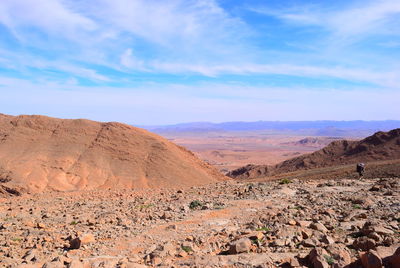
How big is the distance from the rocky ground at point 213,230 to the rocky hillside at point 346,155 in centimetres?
2904

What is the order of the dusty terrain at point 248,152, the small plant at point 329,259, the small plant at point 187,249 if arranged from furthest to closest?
the dusty terrain at point 248,152
the small plant at point 187,249
the small plant at point 329,259

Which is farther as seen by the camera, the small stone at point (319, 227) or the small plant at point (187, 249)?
the small stone at point (319, 227)

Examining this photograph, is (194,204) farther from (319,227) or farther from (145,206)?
(319,227)

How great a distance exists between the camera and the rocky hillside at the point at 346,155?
137 ft

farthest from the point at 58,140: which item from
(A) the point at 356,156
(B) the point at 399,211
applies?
(A) the point at 356,156

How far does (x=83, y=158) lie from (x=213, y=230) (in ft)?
54.1

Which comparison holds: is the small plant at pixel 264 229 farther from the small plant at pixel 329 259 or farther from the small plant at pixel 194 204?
the small plant at pixel 194 204

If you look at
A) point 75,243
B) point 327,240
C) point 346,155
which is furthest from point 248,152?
point 327,240

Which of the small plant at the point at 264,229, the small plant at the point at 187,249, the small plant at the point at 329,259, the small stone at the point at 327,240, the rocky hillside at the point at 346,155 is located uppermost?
the small plant at the point at 329,259

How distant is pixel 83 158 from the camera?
23.8 m

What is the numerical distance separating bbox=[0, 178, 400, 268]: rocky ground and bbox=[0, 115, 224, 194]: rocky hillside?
6.06 m

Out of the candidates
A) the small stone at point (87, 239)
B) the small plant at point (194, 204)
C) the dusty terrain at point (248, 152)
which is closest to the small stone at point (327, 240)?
the small stone at point (87, 239)

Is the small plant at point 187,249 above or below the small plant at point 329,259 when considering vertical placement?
below

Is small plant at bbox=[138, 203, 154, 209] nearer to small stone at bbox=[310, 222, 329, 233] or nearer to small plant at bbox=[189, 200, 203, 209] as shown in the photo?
small plant at bbox=[189, 200, 203, 209]
